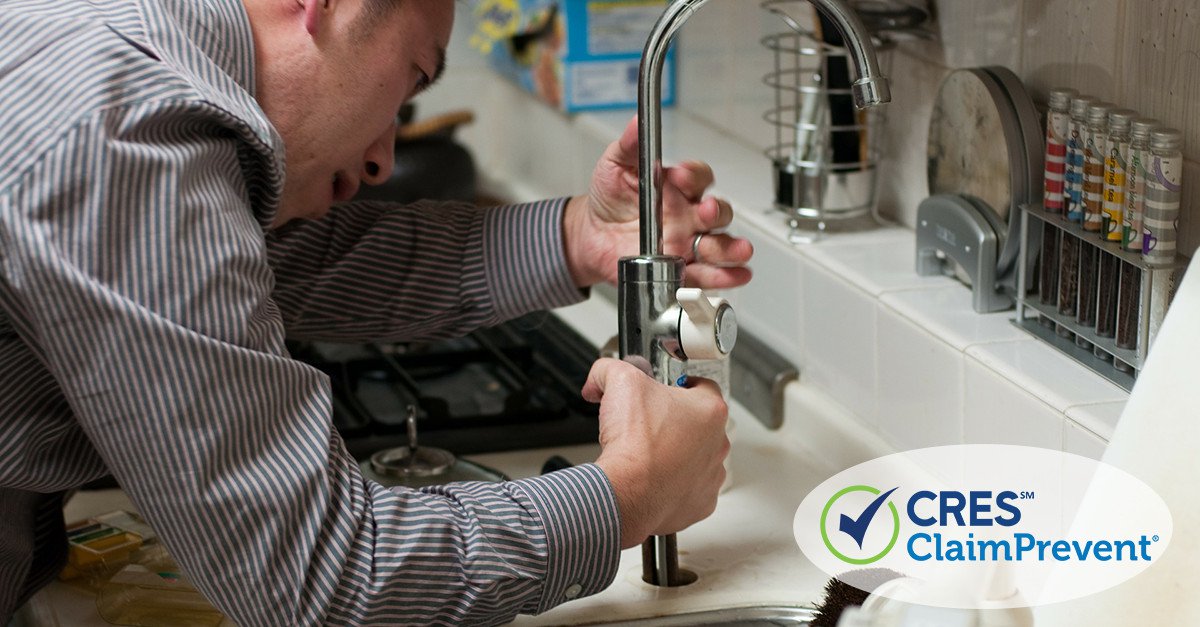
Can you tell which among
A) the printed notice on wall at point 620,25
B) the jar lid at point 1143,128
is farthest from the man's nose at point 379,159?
the printed notice on wall at point 620,25

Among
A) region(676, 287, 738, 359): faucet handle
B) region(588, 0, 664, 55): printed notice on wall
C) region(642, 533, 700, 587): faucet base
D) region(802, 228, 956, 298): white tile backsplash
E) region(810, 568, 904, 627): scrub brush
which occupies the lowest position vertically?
region(642, 533, 700, 587): faucet base

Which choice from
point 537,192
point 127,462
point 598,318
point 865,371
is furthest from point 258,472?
point 537,192

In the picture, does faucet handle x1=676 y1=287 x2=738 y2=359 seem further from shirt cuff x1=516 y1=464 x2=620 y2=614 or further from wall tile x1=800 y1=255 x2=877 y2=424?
wall tile x1=800 y1=255 x2=877 y2=424

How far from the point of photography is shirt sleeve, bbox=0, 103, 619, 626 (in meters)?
0.78

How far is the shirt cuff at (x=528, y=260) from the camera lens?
131cm

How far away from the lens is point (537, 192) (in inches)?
85.3

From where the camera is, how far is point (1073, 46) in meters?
1.10

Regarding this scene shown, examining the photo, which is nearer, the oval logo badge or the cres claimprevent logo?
the oval logo badge

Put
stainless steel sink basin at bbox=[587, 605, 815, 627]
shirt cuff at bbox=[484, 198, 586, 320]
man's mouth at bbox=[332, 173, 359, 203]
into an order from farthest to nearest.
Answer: shirt cuff at bbox=[484, 198, 586, 320], man's mouth at bbox=[332, 173, 359, 203], stainless steel sink basin at bbox=[587, 605, 815, 627]

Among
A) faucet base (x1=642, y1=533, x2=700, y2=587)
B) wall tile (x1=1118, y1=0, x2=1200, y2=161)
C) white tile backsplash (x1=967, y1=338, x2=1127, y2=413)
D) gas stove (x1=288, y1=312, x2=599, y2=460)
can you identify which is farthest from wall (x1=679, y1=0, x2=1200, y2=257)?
faucet base (x1=642, y1=533, x2=700, y2=587)

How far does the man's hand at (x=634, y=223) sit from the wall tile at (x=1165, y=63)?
1.13 feet

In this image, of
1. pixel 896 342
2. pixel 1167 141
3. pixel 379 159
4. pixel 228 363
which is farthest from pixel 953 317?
pixel 228 363

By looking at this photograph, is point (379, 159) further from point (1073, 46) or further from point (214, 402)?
point (1073, 46)

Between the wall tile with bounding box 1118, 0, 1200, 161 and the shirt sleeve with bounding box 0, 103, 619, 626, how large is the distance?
53cm
